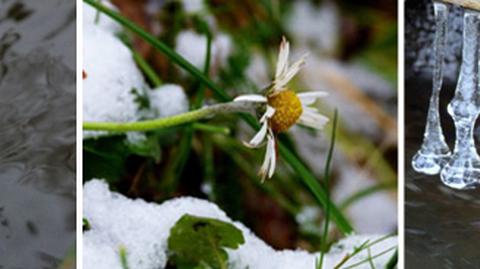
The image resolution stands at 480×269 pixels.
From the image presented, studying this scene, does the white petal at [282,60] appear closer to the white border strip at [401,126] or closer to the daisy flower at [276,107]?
the daisy flower at [276,107]

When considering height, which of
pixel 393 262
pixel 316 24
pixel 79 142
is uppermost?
pixel 316 24

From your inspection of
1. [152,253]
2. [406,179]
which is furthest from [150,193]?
[406,179]

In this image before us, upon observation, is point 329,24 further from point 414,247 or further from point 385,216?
point 414,247

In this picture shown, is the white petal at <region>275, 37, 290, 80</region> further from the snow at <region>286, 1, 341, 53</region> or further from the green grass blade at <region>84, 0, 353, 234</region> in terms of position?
the snow at <region>286, 1, 341, 53</region>

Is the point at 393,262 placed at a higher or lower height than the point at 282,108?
lower

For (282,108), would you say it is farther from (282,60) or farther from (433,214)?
(433,214)

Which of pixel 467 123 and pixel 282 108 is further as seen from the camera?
pixel 467 123

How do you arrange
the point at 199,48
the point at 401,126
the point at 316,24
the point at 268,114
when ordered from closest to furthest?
1. the point at 268,114
2. the point at 401,126
3. the point at 199,48
4. the point at 316,24

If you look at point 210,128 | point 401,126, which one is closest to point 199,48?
point 210,128
